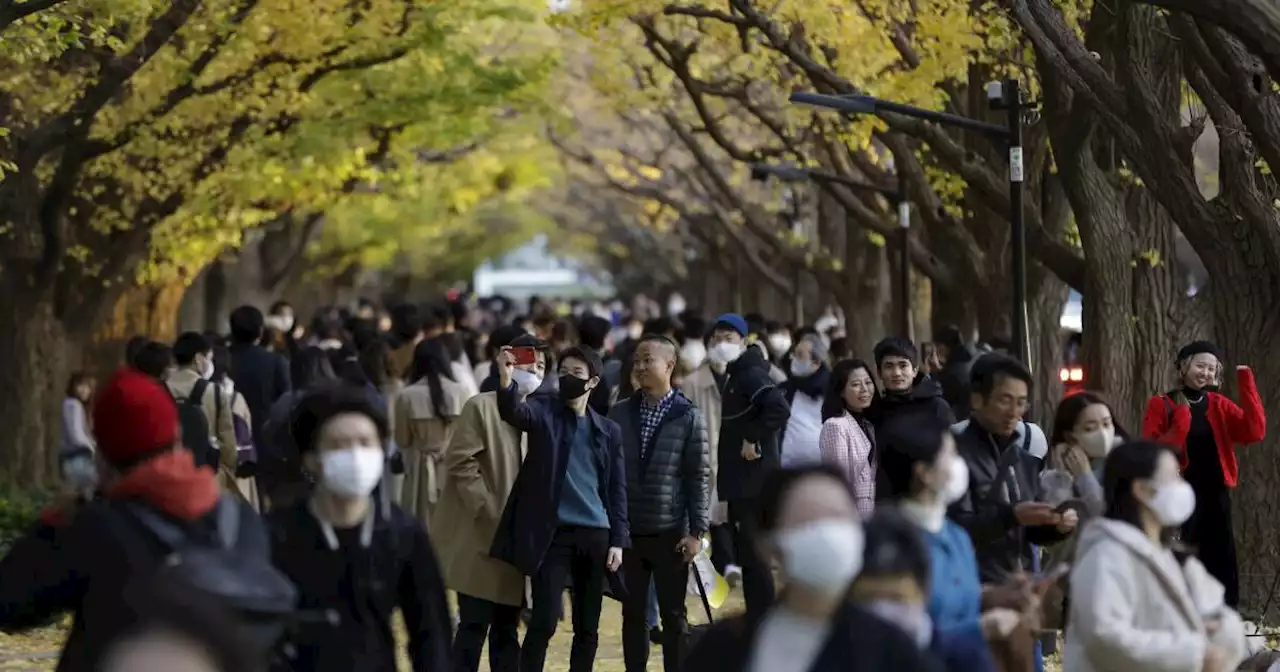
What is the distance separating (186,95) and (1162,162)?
914 centimetres

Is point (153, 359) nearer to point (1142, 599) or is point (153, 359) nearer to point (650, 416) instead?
point (650, 416)

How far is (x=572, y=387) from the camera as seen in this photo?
10461mm

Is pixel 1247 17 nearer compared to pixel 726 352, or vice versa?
pixel 1247 17

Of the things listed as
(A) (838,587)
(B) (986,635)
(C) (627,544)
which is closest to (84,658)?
(A) (838,587)

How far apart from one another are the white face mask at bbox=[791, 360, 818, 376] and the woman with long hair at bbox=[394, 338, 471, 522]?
7.27 ft

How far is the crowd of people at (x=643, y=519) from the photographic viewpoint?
17.1ft

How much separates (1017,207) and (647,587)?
269 inches

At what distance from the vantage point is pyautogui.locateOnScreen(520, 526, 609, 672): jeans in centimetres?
1038

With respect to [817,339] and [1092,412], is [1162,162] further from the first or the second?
[1092,412]

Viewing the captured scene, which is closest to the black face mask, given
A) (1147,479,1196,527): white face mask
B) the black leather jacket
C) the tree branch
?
the black leather jacket

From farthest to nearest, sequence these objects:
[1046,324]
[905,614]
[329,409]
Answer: [1046,324]
[329,409]
[905,614]

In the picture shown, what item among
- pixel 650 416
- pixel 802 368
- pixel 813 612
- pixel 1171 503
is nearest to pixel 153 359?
pixel 650 416

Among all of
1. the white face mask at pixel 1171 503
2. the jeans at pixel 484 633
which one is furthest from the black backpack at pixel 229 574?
the jeans at pixel 484 633

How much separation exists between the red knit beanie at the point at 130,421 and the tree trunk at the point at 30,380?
652 inches
